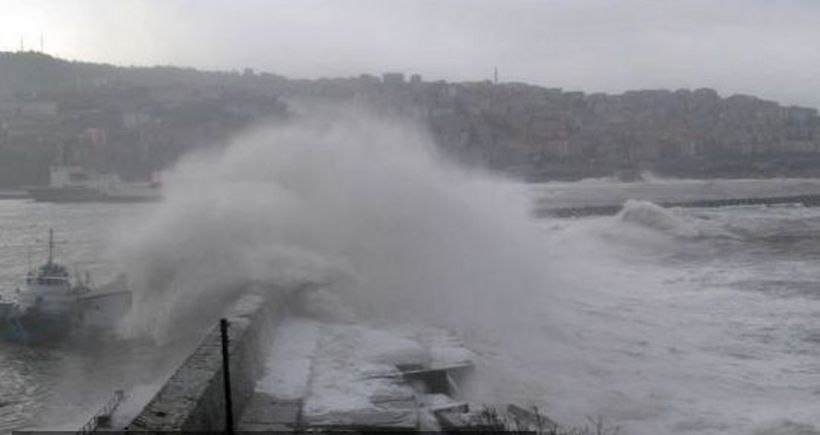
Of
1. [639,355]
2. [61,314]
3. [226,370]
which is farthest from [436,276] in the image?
[226,370]

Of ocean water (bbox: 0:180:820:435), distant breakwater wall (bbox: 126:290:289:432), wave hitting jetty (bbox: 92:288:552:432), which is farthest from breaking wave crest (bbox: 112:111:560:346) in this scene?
distant breakwater wall (bbox: 126:290:289:432)

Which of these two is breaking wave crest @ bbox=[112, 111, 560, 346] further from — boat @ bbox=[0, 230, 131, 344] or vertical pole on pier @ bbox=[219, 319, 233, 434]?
vertical pole on pier @ bbox=[219, 319, 233, 434]

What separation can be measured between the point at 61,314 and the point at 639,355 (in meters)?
10.3

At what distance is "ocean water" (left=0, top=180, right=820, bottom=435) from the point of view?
31.6 ft

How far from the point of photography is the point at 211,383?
7375 millimetres

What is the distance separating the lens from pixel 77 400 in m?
11.8

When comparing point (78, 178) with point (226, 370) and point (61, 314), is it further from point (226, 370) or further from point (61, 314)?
point (226, 370)

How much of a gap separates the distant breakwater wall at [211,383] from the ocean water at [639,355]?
7.50 feet

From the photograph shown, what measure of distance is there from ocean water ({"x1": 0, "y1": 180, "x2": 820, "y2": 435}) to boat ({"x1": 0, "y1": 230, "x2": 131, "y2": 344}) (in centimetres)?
41

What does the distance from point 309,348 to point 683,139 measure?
108 m

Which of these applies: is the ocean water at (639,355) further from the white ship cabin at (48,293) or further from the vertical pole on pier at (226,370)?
the vertical pole on pier at (226,370)

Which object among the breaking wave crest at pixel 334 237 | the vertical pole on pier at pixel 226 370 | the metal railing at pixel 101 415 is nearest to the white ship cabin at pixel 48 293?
the breaking wave crest at pixel 334 237

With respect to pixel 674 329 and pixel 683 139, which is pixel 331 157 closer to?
pixel 674 329

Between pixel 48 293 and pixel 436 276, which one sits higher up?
pixel 436 276
